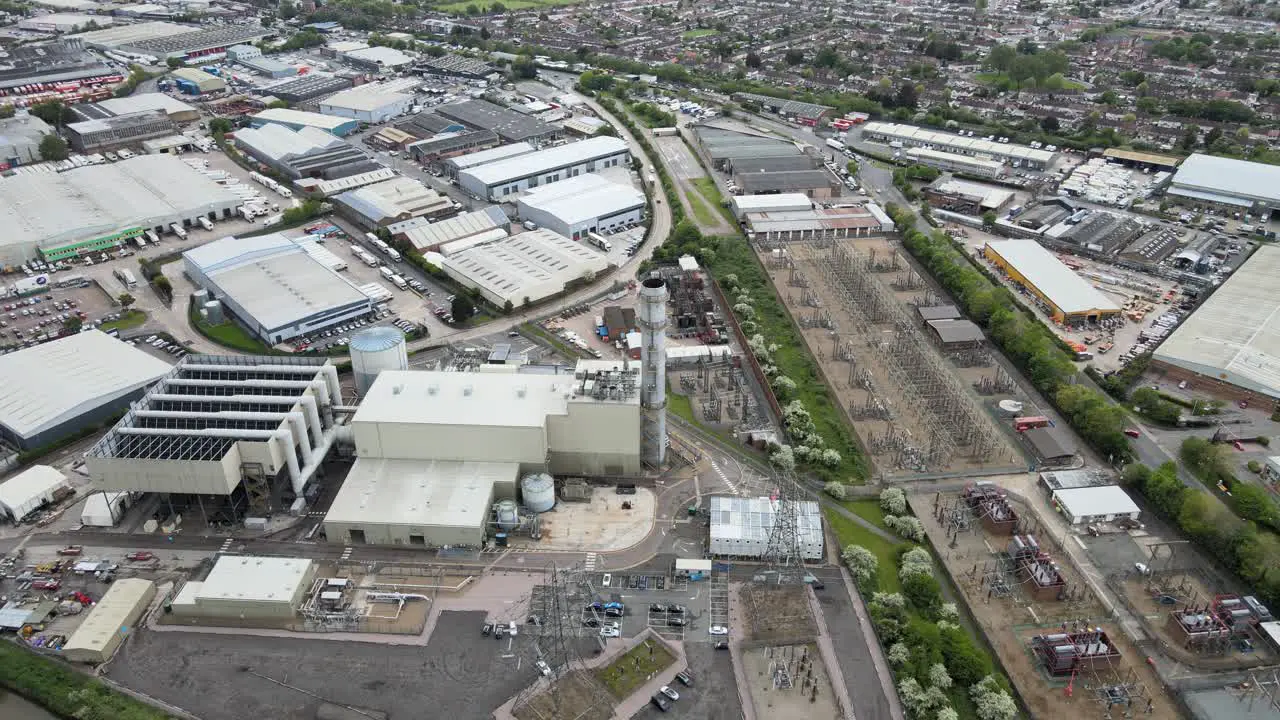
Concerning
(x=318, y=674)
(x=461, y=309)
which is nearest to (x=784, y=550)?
(x=318, y=674)

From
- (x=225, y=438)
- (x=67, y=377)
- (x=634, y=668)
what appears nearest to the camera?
(x=634, y=668)

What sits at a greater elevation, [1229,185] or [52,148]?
[1229,185]

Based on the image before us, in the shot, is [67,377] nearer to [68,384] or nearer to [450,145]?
[68,384]

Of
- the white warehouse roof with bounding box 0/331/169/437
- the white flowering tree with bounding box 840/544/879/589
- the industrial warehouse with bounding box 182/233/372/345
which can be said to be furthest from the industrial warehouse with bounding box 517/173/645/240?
the white flowering tree with bounding box 840/544/879/589

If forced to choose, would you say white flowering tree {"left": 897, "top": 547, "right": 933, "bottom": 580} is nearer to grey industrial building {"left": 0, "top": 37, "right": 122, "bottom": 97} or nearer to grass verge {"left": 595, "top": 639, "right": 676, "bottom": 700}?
grass verge {"left": 595, "top": 639, "right": 676, "bottom": 700}

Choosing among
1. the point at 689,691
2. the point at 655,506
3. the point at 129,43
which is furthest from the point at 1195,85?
the point at 129,43

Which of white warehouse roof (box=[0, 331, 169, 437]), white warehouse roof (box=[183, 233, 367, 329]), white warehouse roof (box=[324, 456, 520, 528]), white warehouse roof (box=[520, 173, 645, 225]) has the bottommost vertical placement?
white warehouse roof (box=[324, 456, 520, 528])

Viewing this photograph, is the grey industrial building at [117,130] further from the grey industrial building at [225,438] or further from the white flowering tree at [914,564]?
the white flowering tree at [914,564]

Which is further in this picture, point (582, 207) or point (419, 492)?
point (582, 207)
